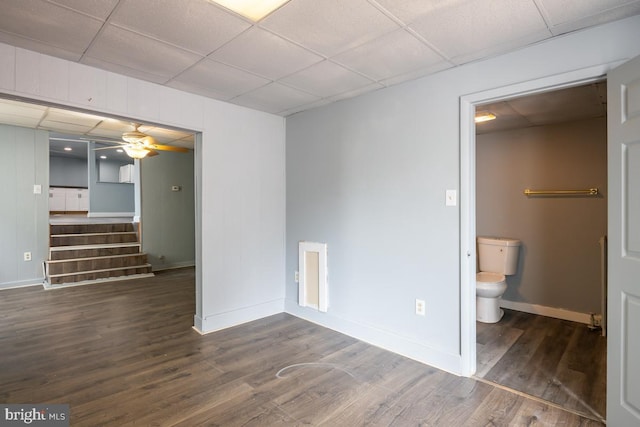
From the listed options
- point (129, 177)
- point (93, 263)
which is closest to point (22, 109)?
point (93, 263)

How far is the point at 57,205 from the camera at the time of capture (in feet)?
33.1

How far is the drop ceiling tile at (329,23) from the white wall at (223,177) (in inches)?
58.3

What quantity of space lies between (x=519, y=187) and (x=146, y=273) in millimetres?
5980

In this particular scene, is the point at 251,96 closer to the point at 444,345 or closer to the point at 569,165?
the point at 444,345

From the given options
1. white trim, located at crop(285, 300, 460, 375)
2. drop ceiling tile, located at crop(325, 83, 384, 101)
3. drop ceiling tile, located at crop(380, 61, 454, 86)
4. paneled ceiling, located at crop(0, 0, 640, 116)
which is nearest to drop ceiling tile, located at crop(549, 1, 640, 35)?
paneled ceiling, located at crop(0, 0, 640, 116)

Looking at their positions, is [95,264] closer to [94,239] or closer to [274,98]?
[94,239]

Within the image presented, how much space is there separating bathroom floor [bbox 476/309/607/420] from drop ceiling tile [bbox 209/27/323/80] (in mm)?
2640

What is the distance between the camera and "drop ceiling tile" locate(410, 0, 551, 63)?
5.70 feet

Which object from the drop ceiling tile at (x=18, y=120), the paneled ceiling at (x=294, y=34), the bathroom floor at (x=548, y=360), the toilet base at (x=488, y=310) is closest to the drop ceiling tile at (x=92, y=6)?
the paneled ceiling at (x=294, y=34)

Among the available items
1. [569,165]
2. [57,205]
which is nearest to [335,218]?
[569,165]

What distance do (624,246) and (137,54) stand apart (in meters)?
3.19

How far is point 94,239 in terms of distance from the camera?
5.90m

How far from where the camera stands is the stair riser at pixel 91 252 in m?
5.23

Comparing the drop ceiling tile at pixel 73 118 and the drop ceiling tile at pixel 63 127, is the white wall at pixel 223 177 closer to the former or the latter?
the drop ceiling tile at pixel 73 118
